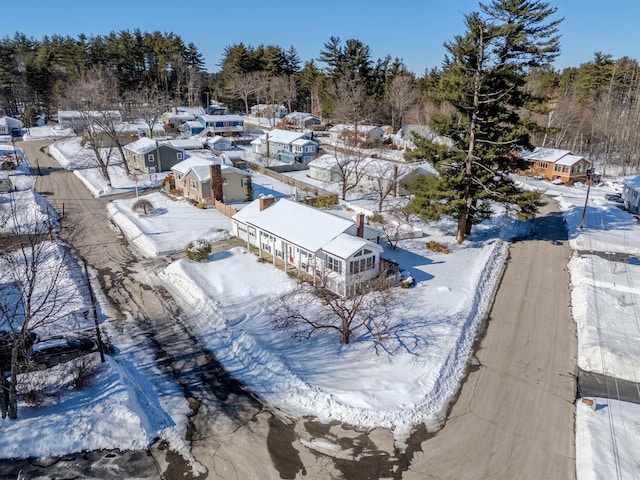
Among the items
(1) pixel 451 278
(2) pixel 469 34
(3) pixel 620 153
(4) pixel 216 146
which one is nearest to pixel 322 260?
(1) pixel 451 278

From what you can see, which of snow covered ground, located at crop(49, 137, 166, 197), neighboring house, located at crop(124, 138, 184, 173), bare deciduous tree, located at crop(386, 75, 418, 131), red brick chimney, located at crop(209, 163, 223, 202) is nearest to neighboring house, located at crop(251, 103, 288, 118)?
bare deciduous tree, located at crop(386, 75, 418, 131)

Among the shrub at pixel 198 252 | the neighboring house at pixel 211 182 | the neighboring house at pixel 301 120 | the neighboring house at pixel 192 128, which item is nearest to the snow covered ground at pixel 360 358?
the shrub at pixel 198 252

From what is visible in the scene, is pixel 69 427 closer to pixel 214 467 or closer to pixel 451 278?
pixel 214 467

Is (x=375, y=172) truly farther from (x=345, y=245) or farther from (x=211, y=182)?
(x=345, y=245)

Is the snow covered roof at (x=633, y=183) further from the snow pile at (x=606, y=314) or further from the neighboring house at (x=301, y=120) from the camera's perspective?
the neighboring house at (x=301, y=120)

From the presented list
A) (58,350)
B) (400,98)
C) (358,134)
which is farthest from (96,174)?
(400,98)

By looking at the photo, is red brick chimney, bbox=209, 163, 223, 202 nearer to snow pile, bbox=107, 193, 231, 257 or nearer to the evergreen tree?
snow pile, bbox=107, 193, 231, 257
